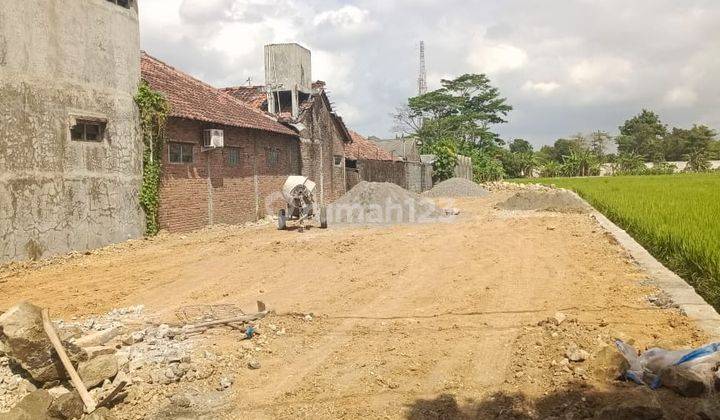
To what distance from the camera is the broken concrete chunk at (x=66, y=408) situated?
4.05 metres

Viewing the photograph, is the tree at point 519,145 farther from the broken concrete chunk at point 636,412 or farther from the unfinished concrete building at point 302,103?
the broken concrete chunk at point 636,412

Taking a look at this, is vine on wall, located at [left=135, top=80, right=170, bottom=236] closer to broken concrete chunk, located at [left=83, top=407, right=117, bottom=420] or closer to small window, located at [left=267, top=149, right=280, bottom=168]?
small window, located at [left=267, top=149, right=280, bottom=168]

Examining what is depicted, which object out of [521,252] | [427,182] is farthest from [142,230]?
[427,182]

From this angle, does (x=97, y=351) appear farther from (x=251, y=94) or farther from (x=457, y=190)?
(x=457, y=190)

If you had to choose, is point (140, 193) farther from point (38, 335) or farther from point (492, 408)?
point (492, 408)

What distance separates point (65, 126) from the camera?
1063 cm

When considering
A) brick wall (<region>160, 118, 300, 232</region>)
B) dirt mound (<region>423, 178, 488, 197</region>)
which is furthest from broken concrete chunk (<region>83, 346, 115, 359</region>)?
dirt mound (<region>423, 178, 488, 197</region>)

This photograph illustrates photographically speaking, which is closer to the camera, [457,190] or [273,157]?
[273,157]

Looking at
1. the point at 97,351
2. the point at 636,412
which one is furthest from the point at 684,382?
the point at 97,351

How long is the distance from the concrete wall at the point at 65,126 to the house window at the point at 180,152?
1194 millimetres

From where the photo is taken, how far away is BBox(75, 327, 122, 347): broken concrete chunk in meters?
5.05

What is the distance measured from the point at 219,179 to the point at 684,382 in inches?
539

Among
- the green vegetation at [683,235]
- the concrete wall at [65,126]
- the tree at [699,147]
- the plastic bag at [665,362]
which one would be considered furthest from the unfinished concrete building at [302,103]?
the tree at [699,147]

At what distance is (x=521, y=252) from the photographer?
33.1 ft
